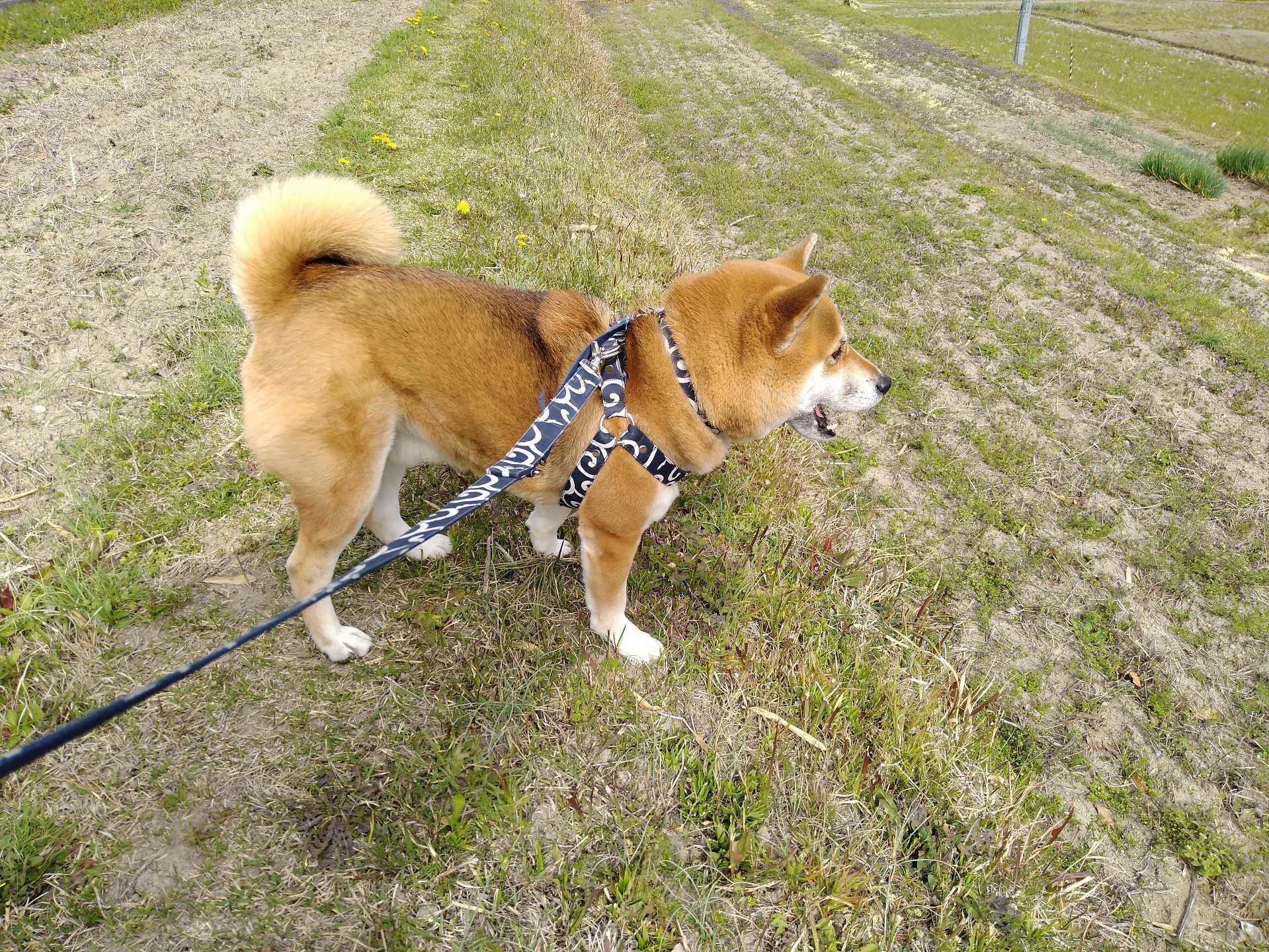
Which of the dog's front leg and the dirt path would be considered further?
the dirt path

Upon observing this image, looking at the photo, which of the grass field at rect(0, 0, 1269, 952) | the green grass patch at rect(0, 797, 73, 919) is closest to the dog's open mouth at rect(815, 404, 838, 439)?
the grass field at rect(0, 0, 1269, 952)

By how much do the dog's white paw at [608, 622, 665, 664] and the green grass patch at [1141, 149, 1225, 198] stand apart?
11.0 m

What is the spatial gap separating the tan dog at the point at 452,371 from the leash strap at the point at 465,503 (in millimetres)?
259

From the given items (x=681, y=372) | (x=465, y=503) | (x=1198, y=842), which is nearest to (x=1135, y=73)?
(x=1198, y=842)

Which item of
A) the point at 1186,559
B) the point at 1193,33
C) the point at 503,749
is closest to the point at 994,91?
the point at 1186,559

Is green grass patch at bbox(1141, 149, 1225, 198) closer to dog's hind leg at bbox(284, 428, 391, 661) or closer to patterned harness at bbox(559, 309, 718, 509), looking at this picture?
patterned harness at bbox(559, 309, 718, 509)

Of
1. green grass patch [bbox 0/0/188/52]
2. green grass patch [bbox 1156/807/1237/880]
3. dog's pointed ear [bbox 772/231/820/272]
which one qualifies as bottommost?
green grass patch [bbox 1156/807/1237/880]

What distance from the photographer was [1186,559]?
3.98 meters

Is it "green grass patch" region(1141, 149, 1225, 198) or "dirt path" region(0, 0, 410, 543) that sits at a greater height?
"dirt path" region(0, 0, 410, 543)

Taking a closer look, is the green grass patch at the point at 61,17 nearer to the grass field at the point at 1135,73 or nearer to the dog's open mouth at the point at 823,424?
the dog's open mouth at the point at 823,424

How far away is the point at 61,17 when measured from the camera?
9859 mm

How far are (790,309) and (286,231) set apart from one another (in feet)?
6.99

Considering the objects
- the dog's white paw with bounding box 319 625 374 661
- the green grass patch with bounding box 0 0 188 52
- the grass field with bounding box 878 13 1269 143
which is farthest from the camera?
the grass field with bounding box 878 13 1269 143

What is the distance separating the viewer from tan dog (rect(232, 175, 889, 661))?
2.47m
